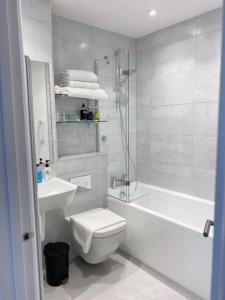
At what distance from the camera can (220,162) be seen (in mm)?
517

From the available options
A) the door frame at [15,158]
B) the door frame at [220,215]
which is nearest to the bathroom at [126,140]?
the door frame at [15,158]

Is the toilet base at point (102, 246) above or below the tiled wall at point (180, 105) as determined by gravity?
below

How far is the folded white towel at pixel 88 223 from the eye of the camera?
2139 mm

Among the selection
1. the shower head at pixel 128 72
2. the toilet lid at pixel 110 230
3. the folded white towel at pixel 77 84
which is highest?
the shower head at pixel 128 72

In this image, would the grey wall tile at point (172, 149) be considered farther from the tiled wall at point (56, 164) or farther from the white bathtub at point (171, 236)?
the tiled wall at point (56, 164)

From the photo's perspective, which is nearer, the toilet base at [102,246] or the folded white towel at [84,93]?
the toilet base at [102,246]

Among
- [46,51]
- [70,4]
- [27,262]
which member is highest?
[70,4]

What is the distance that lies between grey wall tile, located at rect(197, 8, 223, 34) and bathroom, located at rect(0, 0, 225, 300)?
0.01 m

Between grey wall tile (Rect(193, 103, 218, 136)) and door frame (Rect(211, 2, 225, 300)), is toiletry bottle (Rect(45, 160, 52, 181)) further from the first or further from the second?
door frame (Rect(211, 2, 225, 300))

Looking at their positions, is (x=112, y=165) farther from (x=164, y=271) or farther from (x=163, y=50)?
(x=163, y=50)

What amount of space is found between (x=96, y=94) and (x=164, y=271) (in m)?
1.94

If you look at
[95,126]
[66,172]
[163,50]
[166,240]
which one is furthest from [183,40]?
[166,240]

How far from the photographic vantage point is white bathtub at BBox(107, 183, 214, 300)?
1.97 metres

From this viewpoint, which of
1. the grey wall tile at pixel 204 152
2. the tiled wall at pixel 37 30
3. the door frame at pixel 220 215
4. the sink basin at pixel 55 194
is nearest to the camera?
the door frame at pixel 220 215
